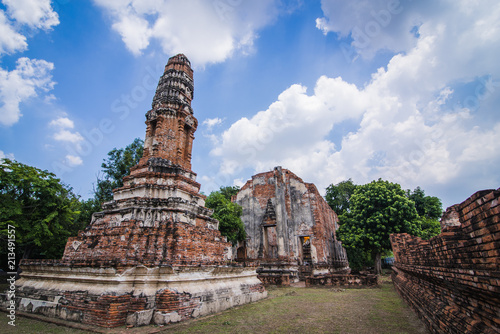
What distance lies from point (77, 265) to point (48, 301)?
129cm

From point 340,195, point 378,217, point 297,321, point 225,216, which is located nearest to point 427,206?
point 340,195

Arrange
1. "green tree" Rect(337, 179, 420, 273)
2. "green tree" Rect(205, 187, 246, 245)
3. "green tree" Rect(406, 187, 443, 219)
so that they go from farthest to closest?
"green tree" Rect(406, 187, 443, 219) → "green tree" Rect(337, 179, 420, 273) → "green tree" Rect(205, 187, 246, 245)

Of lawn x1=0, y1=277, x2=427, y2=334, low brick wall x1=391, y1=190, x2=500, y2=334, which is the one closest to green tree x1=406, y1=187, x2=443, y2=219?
lawn x1=0, y1=277, x2=427, y2=334

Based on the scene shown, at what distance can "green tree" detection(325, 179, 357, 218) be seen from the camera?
35188mm

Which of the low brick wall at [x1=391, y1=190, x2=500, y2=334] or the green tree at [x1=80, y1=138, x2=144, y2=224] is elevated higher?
the green tree at [x1=80, y1=138, x2=144, y2=224]

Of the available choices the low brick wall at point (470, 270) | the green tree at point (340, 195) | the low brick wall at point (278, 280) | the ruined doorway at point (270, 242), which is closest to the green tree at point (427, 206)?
the green tree at point (340, 195)

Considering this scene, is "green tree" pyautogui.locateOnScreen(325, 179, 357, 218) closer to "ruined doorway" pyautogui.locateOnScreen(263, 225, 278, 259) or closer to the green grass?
"ruined doorway" pyautogui.locateOnScreen(263, 225, 278, 259)

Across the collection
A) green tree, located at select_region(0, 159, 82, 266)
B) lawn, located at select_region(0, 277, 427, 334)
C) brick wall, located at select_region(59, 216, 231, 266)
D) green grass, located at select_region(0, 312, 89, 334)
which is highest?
green tree, located at select_region(0, 159, 82, 266)

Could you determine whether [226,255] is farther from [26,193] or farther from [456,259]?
[26,193]

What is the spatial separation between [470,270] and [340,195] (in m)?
34.1

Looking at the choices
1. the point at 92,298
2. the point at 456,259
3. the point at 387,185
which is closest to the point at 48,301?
the point at 92,298

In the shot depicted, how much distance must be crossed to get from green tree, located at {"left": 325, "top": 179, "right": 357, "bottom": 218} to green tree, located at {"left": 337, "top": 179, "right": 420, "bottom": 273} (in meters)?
14.6

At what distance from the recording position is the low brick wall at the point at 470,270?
2.78m

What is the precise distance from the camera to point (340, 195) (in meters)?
35.8
